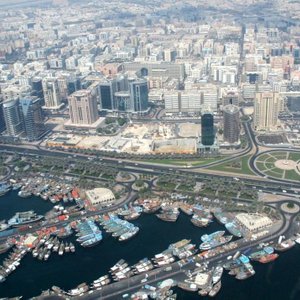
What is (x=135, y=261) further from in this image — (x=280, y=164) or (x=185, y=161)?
(x=280, y=164)

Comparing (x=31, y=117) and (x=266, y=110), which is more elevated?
(x=31, y=117)

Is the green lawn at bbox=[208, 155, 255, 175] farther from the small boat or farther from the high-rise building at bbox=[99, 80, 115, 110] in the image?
the high-rise building at bbox=[99, 80, 115, 110]

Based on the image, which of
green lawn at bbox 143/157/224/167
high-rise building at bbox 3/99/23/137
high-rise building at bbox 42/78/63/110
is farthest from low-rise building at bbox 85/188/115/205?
high-rise building at bbox 42/78/63/110

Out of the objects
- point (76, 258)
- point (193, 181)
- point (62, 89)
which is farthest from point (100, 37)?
point (76, 258)

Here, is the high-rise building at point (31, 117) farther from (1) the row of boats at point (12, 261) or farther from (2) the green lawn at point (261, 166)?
(2) the green lawn at point (261, 166)

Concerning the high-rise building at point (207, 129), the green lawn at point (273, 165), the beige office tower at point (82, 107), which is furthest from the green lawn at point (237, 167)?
the beige office tower at point (82, 107)

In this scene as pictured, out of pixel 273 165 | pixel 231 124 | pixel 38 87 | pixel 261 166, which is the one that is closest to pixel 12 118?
pixel 38 87
